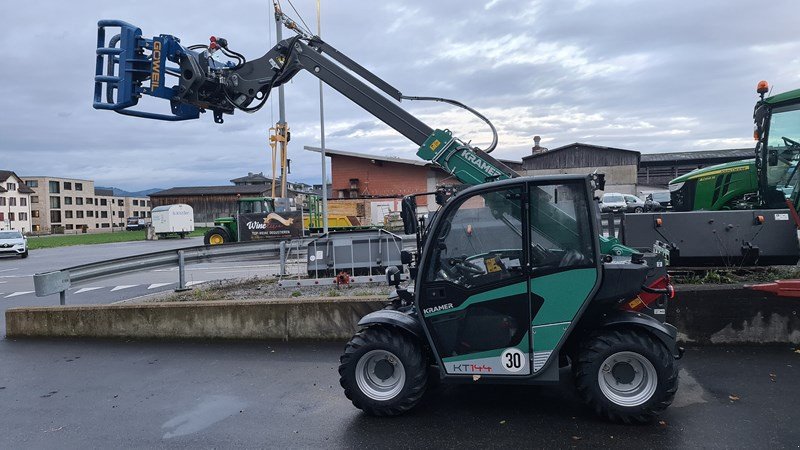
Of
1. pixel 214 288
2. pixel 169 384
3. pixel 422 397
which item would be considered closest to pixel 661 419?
pixel 422 397

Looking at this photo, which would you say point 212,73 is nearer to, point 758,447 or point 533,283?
point 533,283

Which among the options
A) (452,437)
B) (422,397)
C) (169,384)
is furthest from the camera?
(169,384)

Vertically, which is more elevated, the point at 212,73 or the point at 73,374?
the point at 212,73

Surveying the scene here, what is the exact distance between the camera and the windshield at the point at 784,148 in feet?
25.9

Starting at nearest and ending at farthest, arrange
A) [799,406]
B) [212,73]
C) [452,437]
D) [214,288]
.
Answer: [452,437], [799,406], [212,73], [214,288]

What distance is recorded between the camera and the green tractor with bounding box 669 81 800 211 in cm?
794

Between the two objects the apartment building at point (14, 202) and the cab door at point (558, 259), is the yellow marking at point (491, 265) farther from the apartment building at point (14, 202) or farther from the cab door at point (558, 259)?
the apartment building at point (14, 202)

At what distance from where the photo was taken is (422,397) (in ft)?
15.6

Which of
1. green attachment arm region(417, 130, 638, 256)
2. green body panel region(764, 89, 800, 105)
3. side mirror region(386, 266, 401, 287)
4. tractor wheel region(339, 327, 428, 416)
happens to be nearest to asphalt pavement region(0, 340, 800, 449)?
tractor wheel region(339, 327, 428, 416)

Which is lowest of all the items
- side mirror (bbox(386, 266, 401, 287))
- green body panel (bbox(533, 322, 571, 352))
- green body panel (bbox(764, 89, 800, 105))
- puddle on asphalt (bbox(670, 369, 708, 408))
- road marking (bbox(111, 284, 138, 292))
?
puddle on asphalt (bbox(670, 369, 708, 408))

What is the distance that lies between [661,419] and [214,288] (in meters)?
8.98

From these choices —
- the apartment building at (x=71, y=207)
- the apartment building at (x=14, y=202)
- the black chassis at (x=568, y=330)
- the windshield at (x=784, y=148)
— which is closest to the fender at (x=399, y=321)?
the black chassis at (x=568, y=330)

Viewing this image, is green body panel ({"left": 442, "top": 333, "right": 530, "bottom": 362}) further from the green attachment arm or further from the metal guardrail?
the metal guardrail

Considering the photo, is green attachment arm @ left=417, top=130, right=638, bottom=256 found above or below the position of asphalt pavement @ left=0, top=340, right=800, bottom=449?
above
